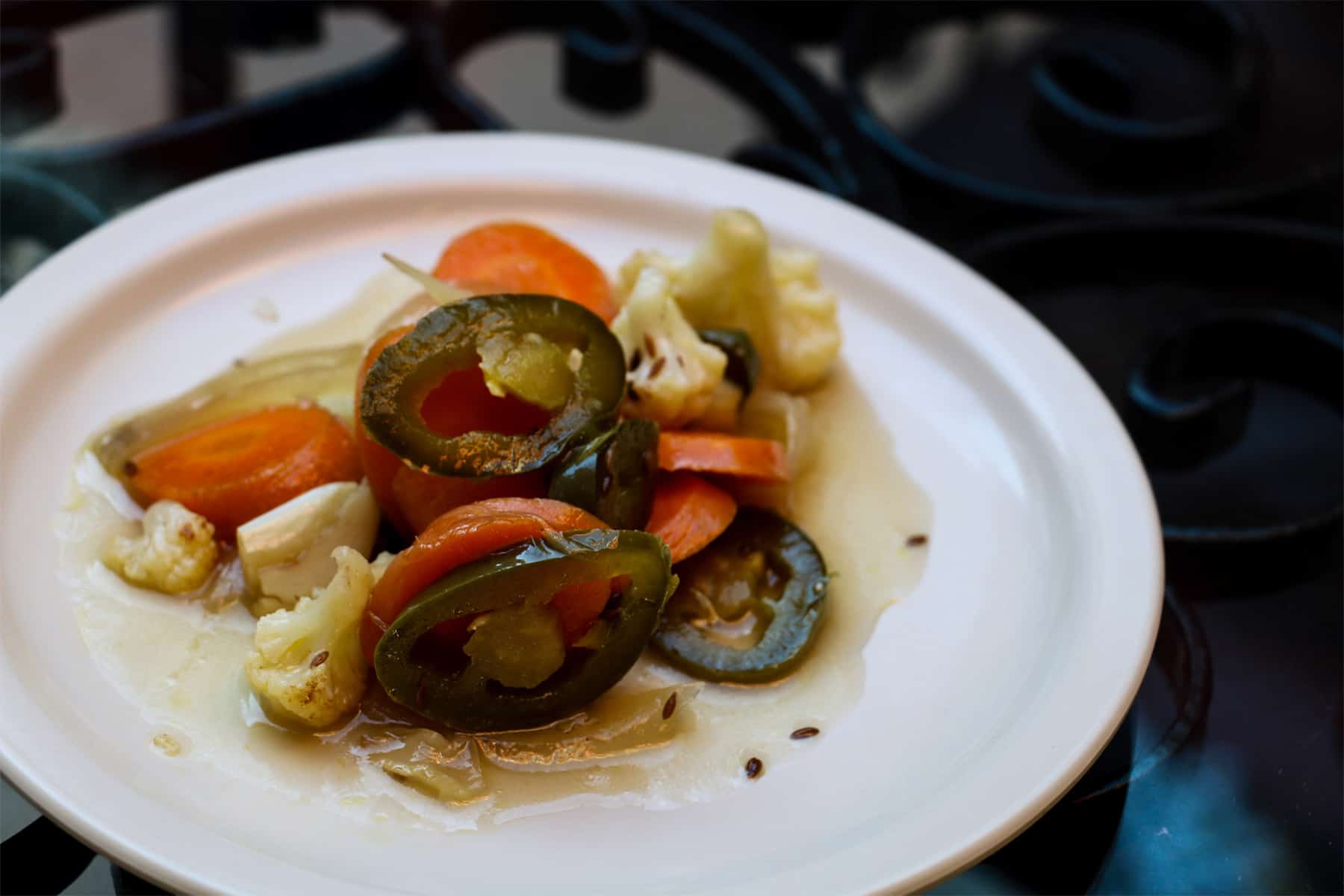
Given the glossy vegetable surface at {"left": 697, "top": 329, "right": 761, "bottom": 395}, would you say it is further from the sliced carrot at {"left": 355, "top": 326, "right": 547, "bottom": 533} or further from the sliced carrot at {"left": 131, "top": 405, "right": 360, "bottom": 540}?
the sliced carrot at {"left": 131, "top": 405, "right": 360, "bottom": 540}

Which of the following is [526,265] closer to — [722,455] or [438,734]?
[722,455]

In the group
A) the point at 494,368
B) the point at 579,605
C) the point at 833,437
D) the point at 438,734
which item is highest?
the point at 494,368

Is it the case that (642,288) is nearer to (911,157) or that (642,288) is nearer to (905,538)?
(905,538)

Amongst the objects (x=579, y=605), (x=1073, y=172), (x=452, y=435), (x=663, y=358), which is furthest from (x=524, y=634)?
(x=1073, y=172)

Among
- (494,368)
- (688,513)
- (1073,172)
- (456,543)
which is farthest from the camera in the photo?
(1073,172)

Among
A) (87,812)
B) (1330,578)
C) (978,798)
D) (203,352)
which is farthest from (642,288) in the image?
(1330,578)

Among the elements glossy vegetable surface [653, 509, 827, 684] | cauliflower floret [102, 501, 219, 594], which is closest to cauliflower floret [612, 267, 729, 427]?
glossy vegetable surface [653, 509, 827, 684]
